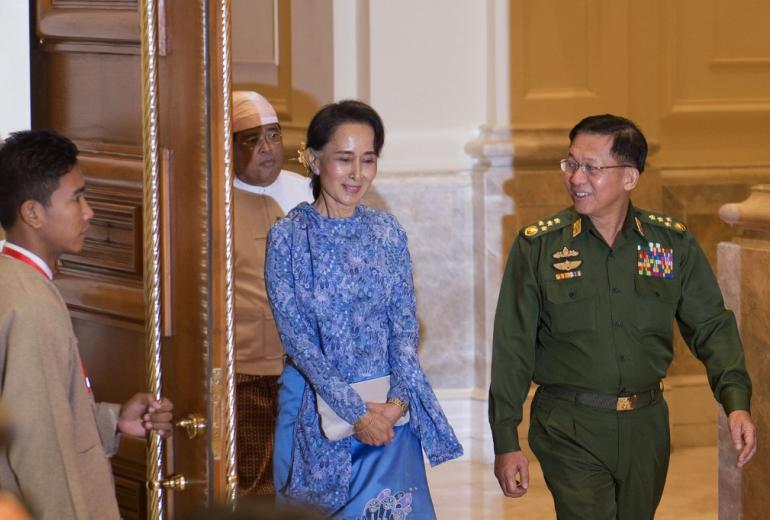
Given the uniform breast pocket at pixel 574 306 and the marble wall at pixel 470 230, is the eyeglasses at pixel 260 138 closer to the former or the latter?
the uniform breast pocket at pixel 574 306

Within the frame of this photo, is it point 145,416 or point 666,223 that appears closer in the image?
point 145,416

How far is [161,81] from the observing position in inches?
116

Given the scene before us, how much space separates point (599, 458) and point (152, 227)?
1.67 meters

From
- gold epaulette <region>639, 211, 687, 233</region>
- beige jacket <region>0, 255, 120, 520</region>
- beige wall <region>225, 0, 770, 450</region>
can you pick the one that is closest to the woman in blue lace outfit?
gold epaulette <region>639, 211, 687, 233</region>

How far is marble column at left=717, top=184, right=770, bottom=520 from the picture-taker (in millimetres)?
4465

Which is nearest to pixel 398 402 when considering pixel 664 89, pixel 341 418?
pixel 341 418

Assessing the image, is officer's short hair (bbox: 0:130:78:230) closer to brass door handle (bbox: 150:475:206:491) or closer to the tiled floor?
brass door handle (bbox: 150:475:206:491)

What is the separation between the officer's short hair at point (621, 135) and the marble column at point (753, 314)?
22.5 inches

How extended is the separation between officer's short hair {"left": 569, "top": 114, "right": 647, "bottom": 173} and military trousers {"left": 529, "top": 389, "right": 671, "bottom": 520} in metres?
0.77

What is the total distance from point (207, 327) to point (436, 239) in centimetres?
403

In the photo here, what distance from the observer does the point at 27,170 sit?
2916 mm

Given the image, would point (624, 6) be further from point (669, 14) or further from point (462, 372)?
point (462, 372)

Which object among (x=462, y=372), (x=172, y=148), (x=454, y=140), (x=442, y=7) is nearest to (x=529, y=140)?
(x=454, y=140)

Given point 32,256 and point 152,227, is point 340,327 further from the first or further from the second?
point 32,256
